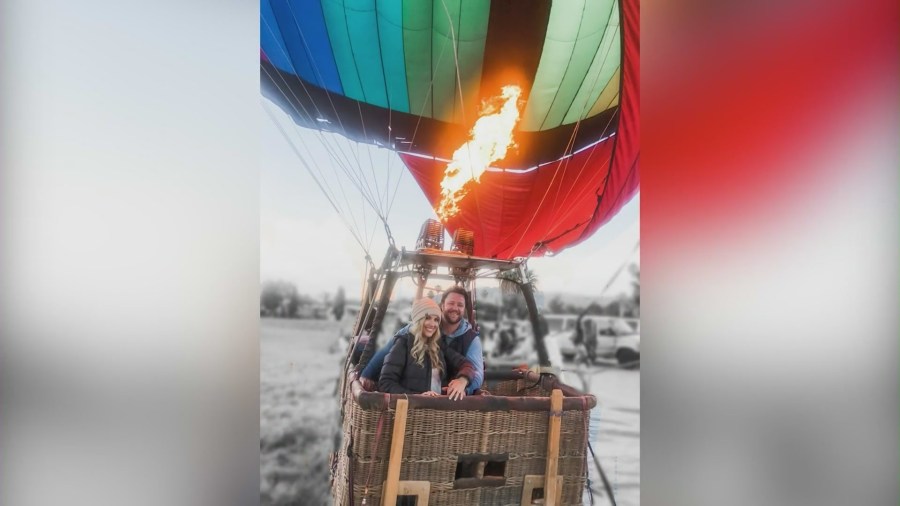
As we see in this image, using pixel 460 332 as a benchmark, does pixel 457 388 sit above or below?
below

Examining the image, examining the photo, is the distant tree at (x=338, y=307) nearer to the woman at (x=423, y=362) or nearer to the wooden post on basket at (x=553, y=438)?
the woman at (x=423, y=362)

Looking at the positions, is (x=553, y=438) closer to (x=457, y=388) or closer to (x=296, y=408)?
(x=457, y=388)

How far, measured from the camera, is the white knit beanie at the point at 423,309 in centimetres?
136


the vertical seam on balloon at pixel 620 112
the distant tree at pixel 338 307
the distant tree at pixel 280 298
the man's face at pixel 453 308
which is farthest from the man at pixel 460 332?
the vertical seam on balloon at pixel 620 112

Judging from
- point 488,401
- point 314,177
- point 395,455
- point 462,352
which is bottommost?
point 395,455

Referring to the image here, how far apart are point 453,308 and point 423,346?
0.12 meters

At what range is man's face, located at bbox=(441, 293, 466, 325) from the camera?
1.39 metres

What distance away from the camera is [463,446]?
4.26ft

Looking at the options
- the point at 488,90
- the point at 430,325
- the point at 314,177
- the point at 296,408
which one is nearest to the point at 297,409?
the point at 296,408

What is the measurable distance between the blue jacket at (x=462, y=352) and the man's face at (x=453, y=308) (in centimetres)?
2
